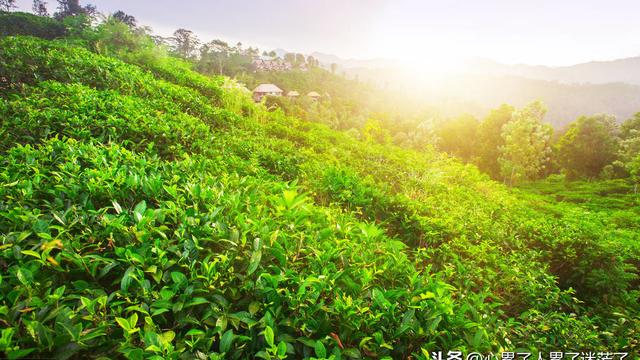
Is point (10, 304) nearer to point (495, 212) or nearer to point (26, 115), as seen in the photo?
point (26, 115)

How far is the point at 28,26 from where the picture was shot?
2480cm

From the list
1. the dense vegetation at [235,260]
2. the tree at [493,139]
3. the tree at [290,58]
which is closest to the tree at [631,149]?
the tree at [493,139]

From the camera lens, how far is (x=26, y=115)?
13.0 feet

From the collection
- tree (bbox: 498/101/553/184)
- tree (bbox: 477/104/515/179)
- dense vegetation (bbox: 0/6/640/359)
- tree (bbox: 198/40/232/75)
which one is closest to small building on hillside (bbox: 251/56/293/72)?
tree (bbox: 198/40/232/75)

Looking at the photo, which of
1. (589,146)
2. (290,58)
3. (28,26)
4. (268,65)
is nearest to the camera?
(28,26)

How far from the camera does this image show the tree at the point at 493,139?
32.1 metres

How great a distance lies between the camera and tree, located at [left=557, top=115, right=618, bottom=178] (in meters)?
32.0

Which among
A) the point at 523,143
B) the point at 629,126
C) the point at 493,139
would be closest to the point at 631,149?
the point at 629,126

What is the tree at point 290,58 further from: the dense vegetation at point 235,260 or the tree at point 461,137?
the dense vegetation at point 235,260

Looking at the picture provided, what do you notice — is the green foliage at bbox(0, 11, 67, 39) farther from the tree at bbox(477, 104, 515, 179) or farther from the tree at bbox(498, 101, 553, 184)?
the tree at bbox(477, 104, 515, 179)

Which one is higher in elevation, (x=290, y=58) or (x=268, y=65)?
(x=290, y=58)

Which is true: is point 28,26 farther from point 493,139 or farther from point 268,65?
point 268,65

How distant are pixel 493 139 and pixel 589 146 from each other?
10.0m

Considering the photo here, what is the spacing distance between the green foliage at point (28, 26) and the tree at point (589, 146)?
152 feet
